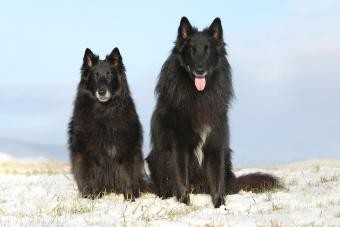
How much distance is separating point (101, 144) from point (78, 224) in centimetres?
216

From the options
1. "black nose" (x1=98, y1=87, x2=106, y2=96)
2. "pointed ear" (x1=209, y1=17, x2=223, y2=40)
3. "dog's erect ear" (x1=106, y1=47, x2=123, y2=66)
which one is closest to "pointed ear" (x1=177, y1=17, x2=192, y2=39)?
"pointed ear" (x1=209, y1=17, x2=223, y2=40)

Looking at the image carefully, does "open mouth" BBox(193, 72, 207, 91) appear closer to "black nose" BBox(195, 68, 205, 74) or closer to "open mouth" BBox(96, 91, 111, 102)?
"black nose" BBox(195, 68, 205, 74)

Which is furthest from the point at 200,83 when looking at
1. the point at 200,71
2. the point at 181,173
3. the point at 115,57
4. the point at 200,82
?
the point at 115,57

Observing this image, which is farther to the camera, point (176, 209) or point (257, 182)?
point (257, 182)

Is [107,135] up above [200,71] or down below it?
below

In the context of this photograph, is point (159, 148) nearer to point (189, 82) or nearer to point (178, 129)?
point (178, 129)

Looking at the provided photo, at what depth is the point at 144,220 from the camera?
19.2ft

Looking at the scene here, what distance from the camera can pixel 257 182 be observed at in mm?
8516

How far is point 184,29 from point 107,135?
1.83m

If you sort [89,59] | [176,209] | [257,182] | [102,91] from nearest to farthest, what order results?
[176,209] < [102,91] < [89,59] < [257,182]

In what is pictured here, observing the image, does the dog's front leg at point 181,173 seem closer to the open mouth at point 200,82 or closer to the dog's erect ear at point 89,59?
the open mouth at point 200,82

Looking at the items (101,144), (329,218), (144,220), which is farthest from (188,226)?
(101,144)

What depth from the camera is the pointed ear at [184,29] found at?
23.0ft

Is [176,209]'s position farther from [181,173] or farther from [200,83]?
[200,83]
